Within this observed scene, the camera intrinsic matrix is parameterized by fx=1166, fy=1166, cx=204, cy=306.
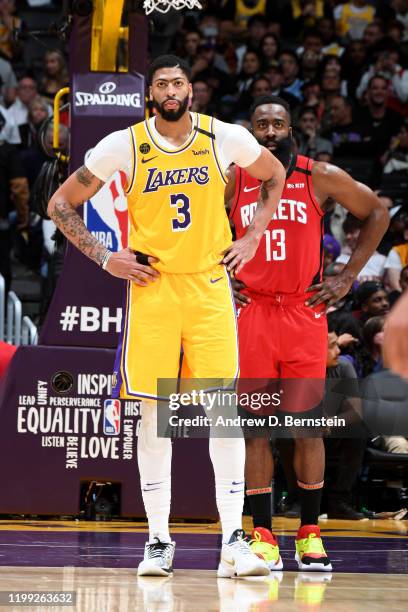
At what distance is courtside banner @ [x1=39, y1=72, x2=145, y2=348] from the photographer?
6961mm

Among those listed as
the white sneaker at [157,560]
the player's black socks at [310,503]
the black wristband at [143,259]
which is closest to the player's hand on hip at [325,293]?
the player's black socks at [310,503]

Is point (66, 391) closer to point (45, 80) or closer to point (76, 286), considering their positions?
point (76, 286)

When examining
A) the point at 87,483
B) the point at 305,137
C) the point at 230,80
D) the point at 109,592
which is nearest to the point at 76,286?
the point at 87,483

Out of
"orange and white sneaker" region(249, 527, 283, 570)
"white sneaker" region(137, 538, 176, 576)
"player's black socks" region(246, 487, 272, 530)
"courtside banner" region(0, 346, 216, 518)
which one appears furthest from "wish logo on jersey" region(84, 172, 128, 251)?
"white sneaker" region(137, 538, 176, 576)

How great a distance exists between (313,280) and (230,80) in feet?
28.3

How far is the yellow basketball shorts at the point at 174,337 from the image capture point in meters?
4.96

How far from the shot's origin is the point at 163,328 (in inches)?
196

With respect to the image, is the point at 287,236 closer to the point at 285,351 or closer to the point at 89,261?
the point at 285,351

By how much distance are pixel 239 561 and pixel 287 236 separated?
5.25 feet

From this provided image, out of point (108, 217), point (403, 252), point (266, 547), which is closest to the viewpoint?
point (266, 547)

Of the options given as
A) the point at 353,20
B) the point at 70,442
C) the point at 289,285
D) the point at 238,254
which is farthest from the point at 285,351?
the point at 353,20

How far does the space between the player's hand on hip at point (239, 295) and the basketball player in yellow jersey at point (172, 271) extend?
517mm

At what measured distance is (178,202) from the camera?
4996mm

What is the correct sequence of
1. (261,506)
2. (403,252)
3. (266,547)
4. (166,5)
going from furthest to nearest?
(403,252) < (166,5) < (261,506) < (266,547)
